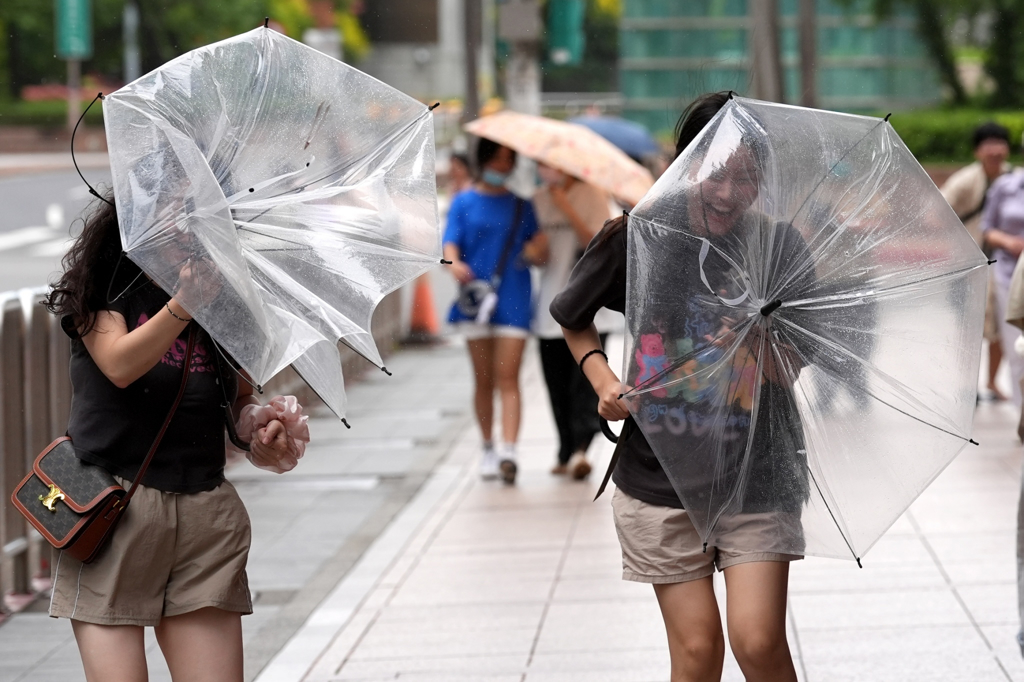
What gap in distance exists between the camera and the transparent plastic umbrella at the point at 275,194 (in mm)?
2557

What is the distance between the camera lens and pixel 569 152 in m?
6.29

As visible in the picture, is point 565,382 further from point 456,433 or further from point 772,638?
point 772,638

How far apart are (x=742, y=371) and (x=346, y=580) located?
340cm

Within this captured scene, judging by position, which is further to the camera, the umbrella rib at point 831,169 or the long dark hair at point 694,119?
the long dark hair at point 694,119

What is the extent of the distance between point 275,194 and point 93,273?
0.41 meters

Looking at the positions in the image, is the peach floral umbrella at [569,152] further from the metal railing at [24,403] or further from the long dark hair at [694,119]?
the long dark hair at [694,119]

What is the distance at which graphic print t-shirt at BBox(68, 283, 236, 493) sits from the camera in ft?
9.38

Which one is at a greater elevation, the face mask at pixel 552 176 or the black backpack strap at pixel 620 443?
the face mask at pixel 552 176

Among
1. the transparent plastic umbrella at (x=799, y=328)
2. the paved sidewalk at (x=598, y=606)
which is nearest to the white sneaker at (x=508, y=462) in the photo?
the paved sidewalk at (x=598, y=606)

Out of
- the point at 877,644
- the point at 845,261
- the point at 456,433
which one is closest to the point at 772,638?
the point at 845,261

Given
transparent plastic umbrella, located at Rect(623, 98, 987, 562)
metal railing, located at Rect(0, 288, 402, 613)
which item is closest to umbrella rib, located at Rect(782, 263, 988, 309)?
transparent plastic umbrella, located at Rect(623, 98, 987, 562)

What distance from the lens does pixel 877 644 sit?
465cm

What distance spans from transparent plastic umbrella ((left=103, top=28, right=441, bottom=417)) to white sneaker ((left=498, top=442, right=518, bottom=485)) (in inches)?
180

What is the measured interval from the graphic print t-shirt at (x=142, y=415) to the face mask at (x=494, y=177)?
4.20 m
